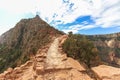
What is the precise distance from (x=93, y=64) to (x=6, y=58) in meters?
105

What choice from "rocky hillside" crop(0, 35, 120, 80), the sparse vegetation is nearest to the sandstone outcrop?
"rocky hillside" crop(0, 35, 120, 80)

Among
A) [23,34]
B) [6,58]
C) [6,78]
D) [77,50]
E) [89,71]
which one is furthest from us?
[23,34]

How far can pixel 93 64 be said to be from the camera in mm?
47906

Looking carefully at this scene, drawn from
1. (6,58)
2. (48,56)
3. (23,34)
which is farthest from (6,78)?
(23,34)

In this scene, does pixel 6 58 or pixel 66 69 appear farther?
pixel 6 58

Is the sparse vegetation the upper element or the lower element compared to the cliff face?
upper

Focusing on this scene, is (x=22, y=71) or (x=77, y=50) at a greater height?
(x=77, y=50)

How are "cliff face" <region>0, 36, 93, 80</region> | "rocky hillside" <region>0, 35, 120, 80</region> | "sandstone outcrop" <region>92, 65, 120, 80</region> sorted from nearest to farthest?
"sandstone outcrop" <region>92, 65, 120, 80</region>
"rocky hillside" <region>0, 35, 120, 80</region>
"cliff face" <region>0, 36, 93, 80</region>

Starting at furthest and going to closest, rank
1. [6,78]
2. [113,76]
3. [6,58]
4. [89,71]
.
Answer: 1. [6,58]
2. [6,78]
3. [89,71]
4. [113,76]

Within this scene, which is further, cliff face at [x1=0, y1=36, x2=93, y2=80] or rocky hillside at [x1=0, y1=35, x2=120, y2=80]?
cliff face at [x1=0, y1=36, x2=93, y2=80]

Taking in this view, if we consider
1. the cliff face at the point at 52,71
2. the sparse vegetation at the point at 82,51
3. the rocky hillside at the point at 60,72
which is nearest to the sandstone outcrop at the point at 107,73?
the rocky hillside at the point at 60,72

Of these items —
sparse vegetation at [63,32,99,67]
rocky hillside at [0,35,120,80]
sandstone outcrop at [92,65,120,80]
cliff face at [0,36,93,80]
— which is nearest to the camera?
sandstone outcrop at [92,65,120,80]

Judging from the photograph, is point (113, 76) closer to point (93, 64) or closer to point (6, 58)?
point (93, 64)

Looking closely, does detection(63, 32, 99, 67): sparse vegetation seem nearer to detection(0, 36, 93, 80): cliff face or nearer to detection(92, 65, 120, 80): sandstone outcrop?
detection(0, 36, 93, 80): cliff face
